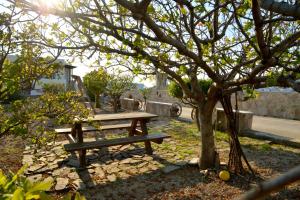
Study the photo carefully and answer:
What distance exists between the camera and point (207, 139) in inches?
212

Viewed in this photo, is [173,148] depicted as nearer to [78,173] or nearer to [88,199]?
[78,173]

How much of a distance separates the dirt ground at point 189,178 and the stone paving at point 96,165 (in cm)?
10

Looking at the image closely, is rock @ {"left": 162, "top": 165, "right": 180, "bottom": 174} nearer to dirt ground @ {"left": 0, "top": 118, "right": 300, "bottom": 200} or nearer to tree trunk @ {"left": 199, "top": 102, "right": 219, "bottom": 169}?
dirt ground @ {"left": 0, "top": 118, "right": 300, "bottom": 200}

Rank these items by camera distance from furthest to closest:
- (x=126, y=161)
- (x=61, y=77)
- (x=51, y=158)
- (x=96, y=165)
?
(x=61, y=77), (x=51, y=158), (x=126, y=161), (x=96, y=165)

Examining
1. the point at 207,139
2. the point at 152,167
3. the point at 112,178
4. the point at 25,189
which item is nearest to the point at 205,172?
the point at 207,139

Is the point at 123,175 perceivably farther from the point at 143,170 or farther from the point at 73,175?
the point at 73,175

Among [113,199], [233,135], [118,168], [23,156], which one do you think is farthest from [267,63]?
[23,156]

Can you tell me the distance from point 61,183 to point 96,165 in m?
1.16

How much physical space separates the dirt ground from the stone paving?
4.1 inches

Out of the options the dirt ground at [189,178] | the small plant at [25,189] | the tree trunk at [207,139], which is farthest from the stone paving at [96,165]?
the small plant at [25,189]

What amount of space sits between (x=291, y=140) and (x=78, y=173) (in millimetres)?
5727

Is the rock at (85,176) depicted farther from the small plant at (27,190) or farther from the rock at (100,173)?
the small plant at (27,190)

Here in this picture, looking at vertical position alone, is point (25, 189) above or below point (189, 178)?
above

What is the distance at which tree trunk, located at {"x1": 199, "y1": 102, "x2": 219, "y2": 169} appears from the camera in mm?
5297
